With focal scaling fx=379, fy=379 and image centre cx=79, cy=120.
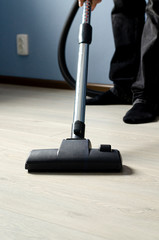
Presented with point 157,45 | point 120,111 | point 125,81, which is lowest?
point 120,111

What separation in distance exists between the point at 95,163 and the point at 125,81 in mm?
993

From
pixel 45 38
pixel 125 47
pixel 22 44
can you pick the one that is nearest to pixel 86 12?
pixel 125 47

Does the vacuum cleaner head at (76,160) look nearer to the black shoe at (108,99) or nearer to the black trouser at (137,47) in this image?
the black trouser at (137,47)

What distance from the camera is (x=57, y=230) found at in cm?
58

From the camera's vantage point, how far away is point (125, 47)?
174 centimetres

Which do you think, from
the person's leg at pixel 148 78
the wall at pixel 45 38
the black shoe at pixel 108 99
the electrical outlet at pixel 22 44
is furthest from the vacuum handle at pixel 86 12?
the electrical outlet at pixel 22 44

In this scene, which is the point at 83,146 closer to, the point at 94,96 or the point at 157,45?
the point at 157,45

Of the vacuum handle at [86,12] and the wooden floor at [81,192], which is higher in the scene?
the vacuum handle at [86,12]

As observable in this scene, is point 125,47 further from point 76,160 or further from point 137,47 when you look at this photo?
point 76,160

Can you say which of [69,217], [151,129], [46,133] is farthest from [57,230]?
[151,129]

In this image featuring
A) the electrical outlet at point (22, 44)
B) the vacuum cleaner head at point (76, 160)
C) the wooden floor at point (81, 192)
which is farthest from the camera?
the electrical outlet at point (22, 44)

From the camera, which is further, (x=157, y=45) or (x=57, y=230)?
(x=157, y=45)

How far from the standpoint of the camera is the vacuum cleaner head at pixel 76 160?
0.81 metres

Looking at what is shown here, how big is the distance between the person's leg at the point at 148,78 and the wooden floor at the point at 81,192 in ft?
0.28
